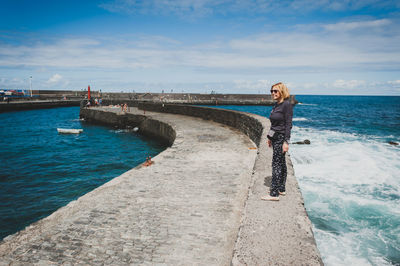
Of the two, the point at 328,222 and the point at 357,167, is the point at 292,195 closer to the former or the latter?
the point at 328,222

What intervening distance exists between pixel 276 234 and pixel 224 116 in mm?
12525

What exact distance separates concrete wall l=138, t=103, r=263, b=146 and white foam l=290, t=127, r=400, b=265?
2522 mm

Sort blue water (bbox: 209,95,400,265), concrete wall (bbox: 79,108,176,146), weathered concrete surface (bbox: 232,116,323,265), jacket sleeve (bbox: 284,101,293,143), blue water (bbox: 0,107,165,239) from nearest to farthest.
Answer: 1. weathered concrete surface (bbox: 232,116,323,265)
2. jacket sleeve (bbox: 284,101,293,143)
3. blue water (bbox: 209,95,400,265)
4. blue water (bbox: 0,107,165,239)
5. concrete wall (bbox: 79,108,176,146)

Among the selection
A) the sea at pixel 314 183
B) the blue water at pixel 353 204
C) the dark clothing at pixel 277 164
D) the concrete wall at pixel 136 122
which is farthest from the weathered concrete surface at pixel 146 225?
the concrete wall at pixel 136 122

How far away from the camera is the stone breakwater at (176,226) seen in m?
2.50

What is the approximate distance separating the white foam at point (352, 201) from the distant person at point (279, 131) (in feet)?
7.44

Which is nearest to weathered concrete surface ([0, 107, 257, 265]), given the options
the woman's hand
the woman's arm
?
the woman's hand

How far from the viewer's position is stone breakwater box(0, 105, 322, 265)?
2500mm

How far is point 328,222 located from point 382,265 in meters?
1.51

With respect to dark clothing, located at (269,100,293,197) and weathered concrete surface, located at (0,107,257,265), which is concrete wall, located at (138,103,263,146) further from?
dark clothing, located at (269,100,293,197)

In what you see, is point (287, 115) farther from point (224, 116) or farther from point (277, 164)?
point (224, 116)

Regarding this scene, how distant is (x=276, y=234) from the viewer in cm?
252

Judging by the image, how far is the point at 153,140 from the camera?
16328 mm

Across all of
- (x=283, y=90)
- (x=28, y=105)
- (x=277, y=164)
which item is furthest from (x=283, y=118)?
(x=28, y=105)
